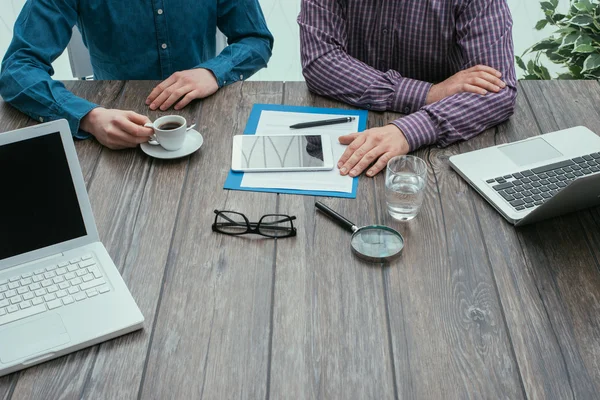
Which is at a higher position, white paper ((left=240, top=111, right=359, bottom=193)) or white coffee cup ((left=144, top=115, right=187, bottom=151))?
white coffee cup ((left=144, top=115, right=187, bottom=151))

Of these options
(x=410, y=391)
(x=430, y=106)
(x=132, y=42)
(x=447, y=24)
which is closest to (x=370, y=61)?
(x=447, y=24)

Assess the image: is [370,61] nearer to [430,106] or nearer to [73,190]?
[430,106]

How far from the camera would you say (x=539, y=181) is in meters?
1.23

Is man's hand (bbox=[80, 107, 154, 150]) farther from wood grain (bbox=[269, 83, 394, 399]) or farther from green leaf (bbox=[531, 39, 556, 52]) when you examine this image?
green leaf (bbox=[531, 39, 556, 52])

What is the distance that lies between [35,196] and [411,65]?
1.10m

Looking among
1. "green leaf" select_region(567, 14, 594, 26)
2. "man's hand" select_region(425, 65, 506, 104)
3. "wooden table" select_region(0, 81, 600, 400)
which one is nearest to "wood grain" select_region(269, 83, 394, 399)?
"wooden table" select_region(0, 81, 600, 400)

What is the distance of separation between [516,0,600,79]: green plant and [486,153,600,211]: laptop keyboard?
91 centimetres

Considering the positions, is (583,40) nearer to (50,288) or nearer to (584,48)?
(584,48)

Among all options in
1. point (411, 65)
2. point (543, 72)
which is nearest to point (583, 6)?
point (543, 72)

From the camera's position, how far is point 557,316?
→ 96 centimetres

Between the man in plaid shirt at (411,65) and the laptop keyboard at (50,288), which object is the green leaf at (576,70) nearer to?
the man in plaid shirt at (411,65)

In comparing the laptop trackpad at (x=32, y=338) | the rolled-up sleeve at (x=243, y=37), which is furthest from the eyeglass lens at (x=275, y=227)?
the rolled-up sleeve at (x=243, y=37)

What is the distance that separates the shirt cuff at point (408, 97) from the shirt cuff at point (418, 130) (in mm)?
116

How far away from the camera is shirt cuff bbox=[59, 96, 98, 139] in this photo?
1375 millimetres
